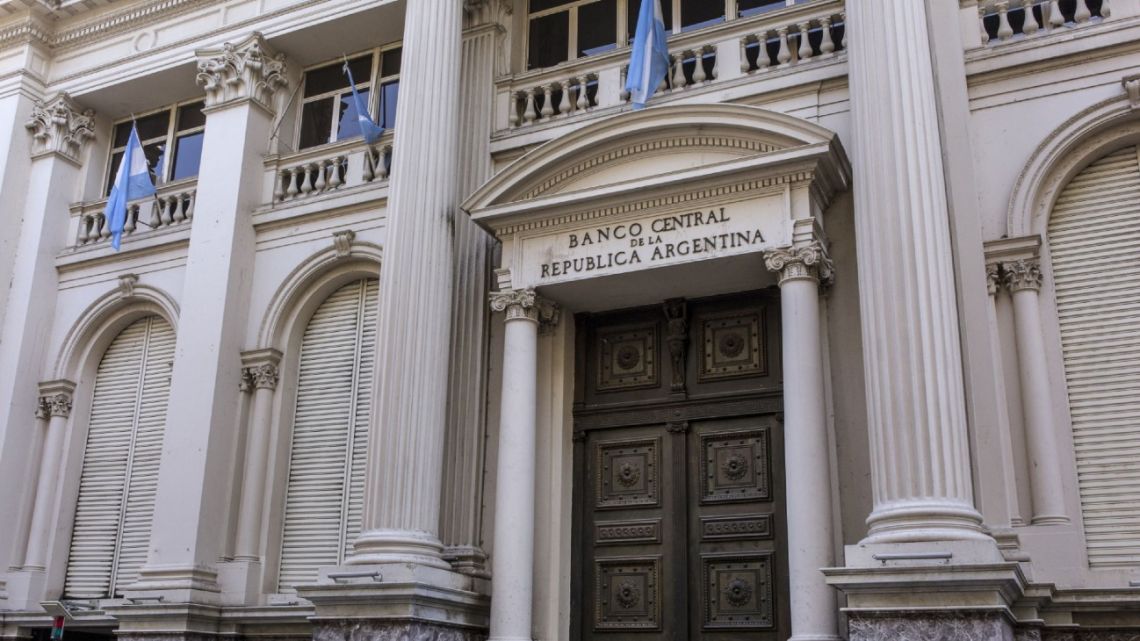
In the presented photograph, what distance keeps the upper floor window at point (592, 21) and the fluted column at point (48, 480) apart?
7.83 metres

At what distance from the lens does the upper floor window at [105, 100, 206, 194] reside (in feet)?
53.4

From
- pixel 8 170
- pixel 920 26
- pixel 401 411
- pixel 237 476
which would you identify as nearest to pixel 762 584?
pixel 401 411

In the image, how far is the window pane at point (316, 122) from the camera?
15.4 meters

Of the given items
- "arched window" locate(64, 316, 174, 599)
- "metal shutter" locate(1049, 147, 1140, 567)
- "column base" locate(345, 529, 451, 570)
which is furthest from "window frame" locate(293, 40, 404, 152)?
"metal shutter" locate(1049, 147, 1140, 567)

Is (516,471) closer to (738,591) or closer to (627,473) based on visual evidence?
(627,473)

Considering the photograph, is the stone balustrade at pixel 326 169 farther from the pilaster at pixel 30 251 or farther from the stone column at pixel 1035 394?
the stone column at pixel 1035 394

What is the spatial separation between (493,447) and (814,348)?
12.4ft

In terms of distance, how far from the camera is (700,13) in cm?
1305

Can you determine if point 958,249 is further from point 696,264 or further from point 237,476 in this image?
point 237,476

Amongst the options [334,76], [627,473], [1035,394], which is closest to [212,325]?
[334,76]

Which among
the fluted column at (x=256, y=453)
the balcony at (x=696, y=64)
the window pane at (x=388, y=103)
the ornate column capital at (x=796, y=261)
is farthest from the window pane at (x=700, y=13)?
the fluted column at (x=256, y=453)

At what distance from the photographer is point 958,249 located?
10250 mm

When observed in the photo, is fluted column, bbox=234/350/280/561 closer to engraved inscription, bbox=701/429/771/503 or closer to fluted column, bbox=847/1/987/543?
engraved inscription, bbox=701/429/771/503

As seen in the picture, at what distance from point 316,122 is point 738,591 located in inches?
Answer: 339
